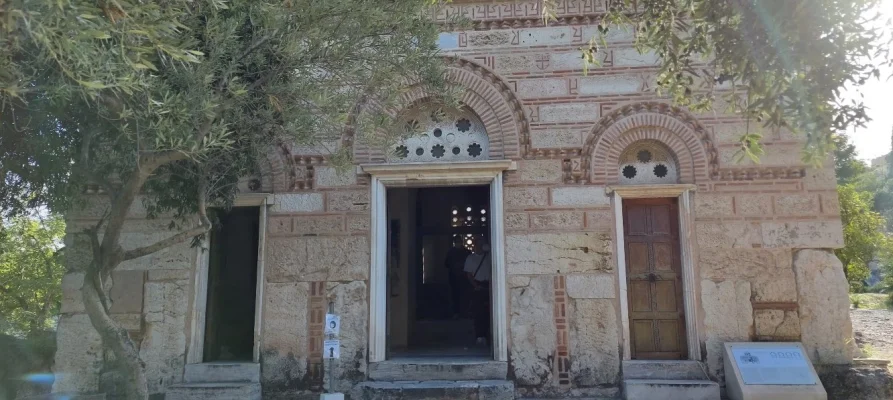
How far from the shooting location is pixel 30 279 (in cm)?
1445

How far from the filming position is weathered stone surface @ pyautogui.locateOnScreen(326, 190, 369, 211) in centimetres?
822

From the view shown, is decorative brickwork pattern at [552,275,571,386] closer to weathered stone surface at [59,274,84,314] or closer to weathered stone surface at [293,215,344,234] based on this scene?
weathered stone surface at [293,215,344,234]

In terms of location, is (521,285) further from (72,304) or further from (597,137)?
(72,304)

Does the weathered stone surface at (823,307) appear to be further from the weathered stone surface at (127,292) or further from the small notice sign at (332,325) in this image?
the weathered stone surface at (127,292)

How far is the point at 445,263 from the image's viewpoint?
1232 centimetres

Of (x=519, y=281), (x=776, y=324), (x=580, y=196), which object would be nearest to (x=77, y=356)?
(x=519, y=281)

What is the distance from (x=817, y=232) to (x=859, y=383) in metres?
1.84

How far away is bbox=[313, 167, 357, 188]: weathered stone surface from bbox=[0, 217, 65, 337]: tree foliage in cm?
921

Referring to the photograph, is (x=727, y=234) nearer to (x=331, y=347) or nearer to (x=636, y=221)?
(x=636, y=221)

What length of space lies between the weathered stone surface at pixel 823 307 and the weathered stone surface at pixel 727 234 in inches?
23.9

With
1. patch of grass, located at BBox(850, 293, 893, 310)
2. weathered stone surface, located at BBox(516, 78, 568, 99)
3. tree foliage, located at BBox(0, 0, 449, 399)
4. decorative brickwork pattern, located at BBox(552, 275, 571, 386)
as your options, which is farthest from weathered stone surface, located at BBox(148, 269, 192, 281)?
patch of grass, located at BBox(850, 293, 893, 310)

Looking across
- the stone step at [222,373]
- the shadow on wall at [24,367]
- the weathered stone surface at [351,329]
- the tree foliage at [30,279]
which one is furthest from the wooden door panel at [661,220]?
the tree foliage at [30,279]

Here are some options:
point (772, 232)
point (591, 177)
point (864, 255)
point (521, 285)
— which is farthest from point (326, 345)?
point (864, 255)

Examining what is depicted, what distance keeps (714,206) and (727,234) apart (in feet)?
1.26
